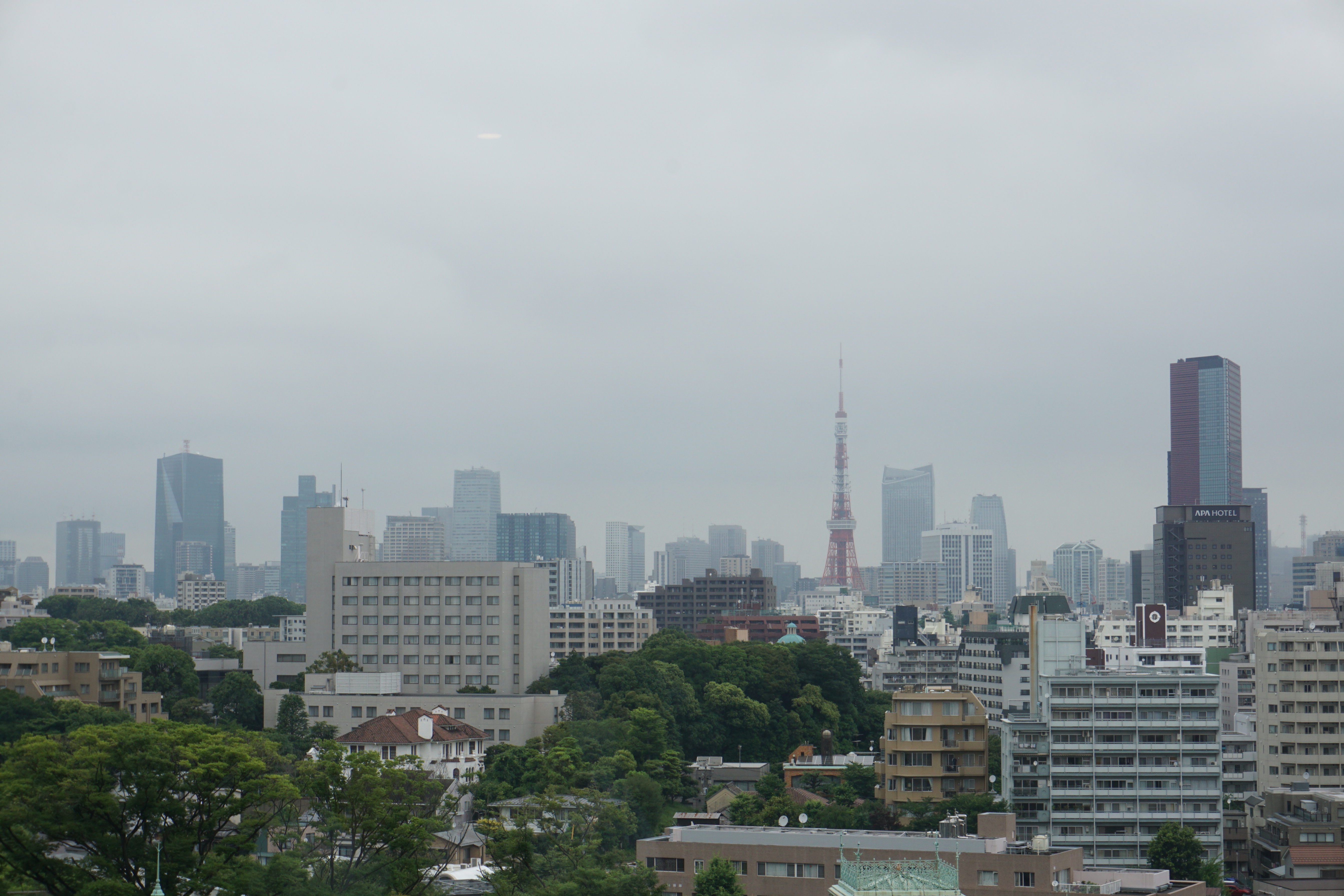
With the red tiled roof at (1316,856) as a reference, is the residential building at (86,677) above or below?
above

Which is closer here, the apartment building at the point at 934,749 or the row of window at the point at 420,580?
the apartment building at the point at 934,749

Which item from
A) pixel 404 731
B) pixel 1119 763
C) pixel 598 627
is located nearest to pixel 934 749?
pixel 1119 763

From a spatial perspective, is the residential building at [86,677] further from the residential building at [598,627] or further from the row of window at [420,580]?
the residential building at [598,627]

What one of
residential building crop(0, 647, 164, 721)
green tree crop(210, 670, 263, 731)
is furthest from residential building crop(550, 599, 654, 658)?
green tree crop(210, 670, 263, 731)

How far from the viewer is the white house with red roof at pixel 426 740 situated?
51.6 meters

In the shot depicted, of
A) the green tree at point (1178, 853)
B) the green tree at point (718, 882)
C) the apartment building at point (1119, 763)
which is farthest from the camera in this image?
the apartment building at point (1119, 763)

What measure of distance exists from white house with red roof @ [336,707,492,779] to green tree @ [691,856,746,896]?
20536 mm

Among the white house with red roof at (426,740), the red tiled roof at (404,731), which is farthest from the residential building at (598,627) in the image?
the white house with red roof at (426,740)

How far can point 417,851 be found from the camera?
99.9ft

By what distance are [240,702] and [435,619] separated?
1010 cm

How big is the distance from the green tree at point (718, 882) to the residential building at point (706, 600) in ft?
409

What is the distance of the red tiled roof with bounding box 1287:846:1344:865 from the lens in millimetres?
38062

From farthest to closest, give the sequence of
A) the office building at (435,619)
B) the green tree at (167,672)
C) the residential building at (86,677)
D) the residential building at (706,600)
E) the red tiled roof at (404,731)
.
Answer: the residential building at (706,600) < the green tree at (167,672) < the office building at (435,619) < the residential building at (86,677) < the red tiled roof at (404,731)

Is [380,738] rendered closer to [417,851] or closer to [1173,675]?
[417,851]
